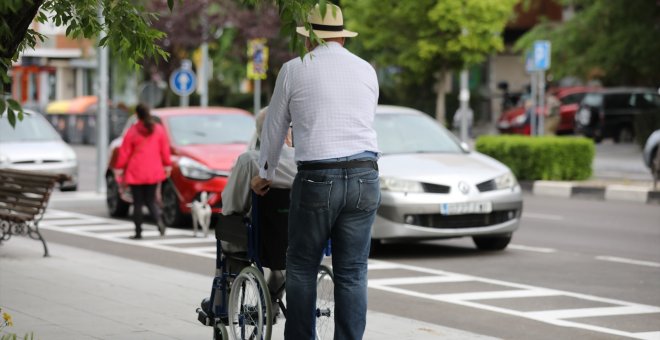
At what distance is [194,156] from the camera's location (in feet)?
55.5

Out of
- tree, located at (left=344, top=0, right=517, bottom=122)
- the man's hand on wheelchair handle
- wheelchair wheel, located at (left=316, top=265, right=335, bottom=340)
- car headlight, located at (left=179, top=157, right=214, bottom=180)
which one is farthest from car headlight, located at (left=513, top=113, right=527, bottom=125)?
the man's hand on wheelchair handle

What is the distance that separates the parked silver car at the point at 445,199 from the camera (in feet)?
43.3

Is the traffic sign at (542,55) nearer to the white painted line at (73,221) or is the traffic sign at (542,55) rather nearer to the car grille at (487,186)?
the white painted line at (73,221)

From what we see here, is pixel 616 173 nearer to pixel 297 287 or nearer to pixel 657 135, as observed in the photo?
pixel 657 135

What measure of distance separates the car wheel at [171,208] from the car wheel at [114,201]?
4.91ft

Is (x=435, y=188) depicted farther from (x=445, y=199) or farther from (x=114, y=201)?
(x=114, y=201)

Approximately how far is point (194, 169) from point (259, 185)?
10246 millimetres

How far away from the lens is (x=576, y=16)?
134 feet

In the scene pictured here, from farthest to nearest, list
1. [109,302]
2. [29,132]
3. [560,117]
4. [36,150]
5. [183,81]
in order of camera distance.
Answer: [560,117] → [183,81] → [29,132] → [36,150] → [109,302]

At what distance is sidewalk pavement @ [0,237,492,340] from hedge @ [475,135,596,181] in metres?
12.3

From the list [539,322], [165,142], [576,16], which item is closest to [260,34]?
[576,16]

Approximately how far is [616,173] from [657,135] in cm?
457

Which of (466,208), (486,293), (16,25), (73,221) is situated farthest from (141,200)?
(16,25)

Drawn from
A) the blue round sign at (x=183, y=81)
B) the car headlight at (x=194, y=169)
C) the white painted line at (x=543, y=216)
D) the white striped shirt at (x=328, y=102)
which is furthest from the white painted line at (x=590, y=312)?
the blue round sign at (x=183, y=81)
